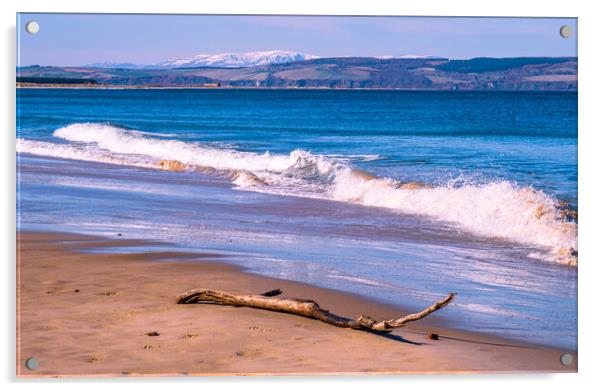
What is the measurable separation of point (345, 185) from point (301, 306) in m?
2.24

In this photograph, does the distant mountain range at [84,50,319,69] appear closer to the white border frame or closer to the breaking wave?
the white border frame

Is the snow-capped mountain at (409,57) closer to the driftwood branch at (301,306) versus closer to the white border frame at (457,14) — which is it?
the white border frame at (457,14)

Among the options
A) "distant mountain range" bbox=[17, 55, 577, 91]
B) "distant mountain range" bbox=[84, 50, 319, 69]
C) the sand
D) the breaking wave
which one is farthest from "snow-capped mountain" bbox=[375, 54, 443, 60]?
the sand

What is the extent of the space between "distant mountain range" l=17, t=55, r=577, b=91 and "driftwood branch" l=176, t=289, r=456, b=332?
146 centimetres

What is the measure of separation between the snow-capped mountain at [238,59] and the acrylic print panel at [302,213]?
0.06ft

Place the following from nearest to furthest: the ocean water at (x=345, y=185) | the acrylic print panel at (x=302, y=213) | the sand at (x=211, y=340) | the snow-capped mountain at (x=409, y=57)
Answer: the sand at (x=211, y=340)
the acrylic print panel at (x=302, y=213)
the ocean water at (x=345, y=185)
the snow-capped mountain at (x=409, y=57)

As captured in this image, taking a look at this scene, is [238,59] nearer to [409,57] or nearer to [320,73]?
[320,73]

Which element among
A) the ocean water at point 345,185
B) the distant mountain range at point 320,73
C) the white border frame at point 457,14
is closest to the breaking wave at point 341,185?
the ocean water at point 345,185

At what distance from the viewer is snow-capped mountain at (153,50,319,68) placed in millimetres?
6055

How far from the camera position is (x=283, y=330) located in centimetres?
527

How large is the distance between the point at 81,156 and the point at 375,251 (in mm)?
3014

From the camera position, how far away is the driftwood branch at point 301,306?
529cm
